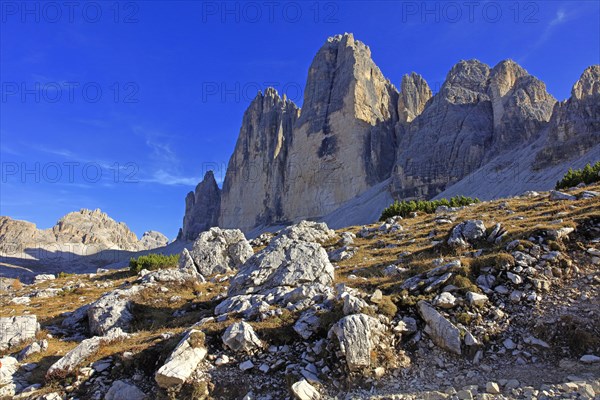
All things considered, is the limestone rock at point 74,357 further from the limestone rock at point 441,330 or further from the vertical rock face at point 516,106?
the vertical rock face at point 516,106

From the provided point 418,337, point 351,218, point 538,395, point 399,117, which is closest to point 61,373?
point 418,337

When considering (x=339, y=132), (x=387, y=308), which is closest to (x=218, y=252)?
(x=387, y=308)

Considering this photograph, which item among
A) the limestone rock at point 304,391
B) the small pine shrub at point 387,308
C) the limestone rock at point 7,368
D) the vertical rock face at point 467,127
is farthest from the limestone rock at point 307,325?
the vertical rock face at point 467,127

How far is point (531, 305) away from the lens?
834 cm

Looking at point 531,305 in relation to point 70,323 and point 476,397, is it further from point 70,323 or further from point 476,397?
point 70,323

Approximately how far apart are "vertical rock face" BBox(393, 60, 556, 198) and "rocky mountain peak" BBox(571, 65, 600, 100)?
30.1 ft

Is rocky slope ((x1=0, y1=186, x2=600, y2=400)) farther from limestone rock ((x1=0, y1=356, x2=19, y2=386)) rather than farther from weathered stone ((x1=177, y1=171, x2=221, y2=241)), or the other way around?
weathered stone ((x1=177, y1=171, x2=221, y2=241))

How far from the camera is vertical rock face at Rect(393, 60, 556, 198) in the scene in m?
92.6

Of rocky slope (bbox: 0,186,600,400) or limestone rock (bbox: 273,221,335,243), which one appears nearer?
rocky slope (bbox: 0,186,600,400)

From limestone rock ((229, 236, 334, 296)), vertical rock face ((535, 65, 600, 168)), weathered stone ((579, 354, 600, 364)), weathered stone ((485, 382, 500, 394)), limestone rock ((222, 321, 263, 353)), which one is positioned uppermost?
vertical rock face ((535, 65, 600, 168))

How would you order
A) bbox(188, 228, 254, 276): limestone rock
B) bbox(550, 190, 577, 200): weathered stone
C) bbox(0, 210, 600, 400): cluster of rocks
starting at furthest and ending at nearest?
bbox(188, 228, 254, 276): limestone rock → bbox(550, 190, 577, 200): weathered stone → bbox(0, 210, 600, 400): cluster of rocks

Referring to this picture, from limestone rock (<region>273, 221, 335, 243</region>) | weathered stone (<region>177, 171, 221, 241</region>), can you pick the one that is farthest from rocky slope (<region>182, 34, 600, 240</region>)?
limestone rock (<region>273, 221, 335, 243</region>)

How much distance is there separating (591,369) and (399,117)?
13599 centimetres

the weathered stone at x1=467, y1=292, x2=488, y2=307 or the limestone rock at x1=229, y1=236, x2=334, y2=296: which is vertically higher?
the limestone rock at x1=229, y1=236, x2=334, y2=296
